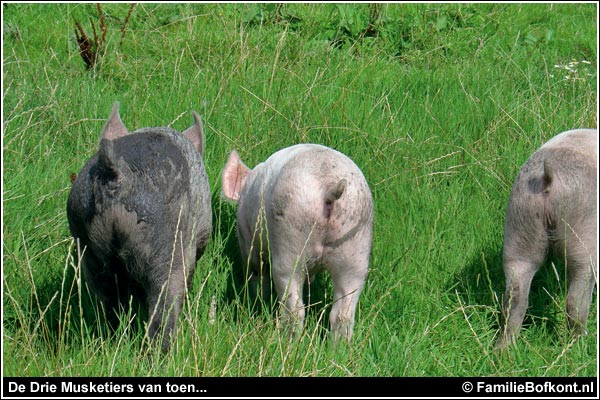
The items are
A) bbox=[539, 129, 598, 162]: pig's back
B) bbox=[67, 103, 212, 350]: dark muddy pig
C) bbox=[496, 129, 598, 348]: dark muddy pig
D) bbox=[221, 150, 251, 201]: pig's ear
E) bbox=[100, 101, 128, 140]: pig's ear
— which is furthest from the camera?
bbox=[221, 150, 251, 201]: pig's ear

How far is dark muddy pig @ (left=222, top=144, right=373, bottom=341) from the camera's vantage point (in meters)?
4.62

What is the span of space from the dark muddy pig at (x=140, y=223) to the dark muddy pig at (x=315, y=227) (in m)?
0.37

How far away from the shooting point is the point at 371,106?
7086mm

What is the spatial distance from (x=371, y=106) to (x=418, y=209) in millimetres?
1362

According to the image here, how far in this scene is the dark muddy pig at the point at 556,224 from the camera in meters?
4.74

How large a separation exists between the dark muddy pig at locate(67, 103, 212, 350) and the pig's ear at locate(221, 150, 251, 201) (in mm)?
707

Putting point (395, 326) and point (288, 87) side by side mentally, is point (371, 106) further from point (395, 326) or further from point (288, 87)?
point (395, 326)

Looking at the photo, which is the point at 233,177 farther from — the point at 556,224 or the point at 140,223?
the point at 556,224

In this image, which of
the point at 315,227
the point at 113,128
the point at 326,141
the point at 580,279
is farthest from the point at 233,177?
the point at 580,279

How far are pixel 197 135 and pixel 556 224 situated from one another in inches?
82.1

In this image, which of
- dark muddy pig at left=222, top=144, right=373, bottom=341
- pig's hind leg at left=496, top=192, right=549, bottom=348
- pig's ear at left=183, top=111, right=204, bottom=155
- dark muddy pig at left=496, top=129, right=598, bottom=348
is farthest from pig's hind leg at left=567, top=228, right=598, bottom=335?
pig's ear at left=183, top=111, right=204, bottom=155

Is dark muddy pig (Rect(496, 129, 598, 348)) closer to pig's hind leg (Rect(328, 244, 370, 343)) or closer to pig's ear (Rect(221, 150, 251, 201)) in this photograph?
pig's hind leg (Rect(328, 244, 370, 343))

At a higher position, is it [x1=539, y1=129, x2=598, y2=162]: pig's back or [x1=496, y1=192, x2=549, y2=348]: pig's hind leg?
[x1=539, y1=129, x2=598, y2=162]: pig's back

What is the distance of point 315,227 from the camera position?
4.63 meters
